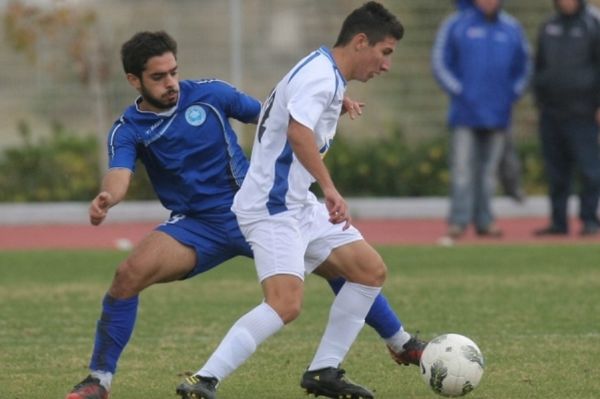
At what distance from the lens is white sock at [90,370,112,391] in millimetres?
→ 7098

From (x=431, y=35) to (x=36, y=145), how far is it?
17.2 ft

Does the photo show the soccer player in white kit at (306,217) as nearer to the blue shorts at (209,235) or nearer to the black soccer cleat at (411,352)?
the blue shorts at (209,235)

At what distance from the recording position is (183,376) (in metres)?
7.86

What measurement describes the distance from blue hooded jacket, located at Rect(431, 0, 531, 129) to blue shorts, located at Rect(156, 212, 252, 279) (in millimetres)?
7933

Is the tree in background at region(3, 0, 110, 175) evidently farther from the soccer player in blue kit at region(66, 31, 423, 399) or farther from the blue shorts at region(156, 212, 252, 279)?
the blue shorts at region(156, 212, 252, 279)

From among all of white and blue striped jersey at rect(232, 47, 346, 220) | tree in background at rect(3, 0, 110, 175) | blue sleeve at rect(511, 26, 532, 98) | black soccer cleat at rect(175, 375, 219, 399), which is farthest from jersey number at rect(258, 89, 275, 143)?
tree in background at rect(3, 0, 110, 175)

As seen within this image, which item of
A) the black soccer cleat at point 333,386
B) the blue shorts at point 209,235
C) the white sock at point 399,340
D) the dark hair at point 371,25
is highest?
the dark hair at point 371,25

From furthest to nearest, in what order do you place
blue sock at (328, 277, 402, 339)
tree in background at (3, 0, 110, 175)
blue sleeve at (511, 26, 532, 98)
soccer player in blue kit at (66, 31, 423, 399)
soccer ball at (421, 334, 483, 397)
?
tree in background at (3, 0, 110, 175)
blue sleeve at (511, 26, 532, 98)
blue sock at (328, 277, 402, 339)
soccer player in blue kit at (66, 31, 423, 399)
soccer ball at (421, 334, 483, 397)

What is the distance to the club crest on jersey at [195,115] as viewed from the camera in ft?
24.1

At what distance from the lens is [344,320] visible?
23.5ft

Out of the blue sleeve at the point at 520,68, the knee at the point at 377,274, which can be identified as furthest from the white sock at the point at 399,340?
the blue sleeve at the point at 520,68

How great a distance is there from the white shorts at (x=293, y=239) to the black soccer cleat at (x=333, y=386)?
1.62ft

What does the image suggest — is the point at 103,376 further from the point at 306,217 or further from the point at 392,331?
the point at 392,331

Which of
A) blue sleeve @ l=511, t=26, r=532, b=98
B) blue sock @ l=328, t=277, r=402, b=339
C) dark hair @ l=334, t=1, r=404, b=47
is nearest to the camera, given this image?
dark hair @ l=334, t=1, r=404, b=47
